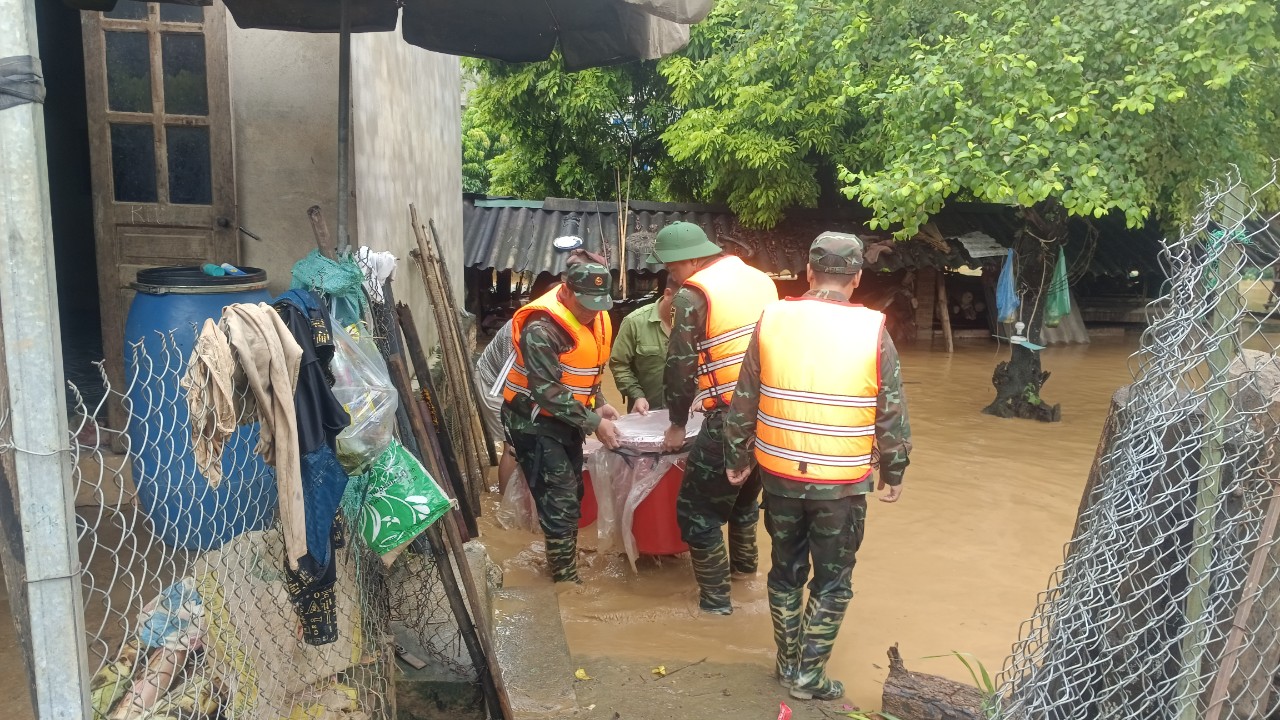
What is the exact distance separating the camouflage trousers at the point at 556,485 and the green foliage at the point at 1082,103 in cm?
410

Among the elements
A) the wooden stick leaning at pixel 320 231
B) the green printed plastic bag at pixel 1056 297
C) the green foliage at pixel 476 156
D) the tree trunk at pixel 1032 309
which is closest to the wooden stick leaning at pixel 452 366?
the wooden stick leaning at pixel 320 231

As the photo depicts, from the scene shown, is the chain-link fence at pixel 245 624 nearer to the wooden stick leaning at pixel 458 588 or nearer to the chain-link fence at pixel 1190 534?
the wooden stick leaning at pixel 458 588

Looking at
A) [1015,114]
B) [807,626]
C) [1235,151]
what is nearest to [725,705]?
[807,626]

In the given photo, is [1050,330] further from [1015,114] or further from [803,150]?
[1015,114]

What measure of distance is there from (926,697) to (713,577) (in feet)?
4.66

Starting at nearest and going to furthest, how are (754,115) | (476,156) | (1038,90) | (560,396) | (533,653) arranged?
(533,653) → (560,396) → (1038,90) → (754,115) → (476,156)

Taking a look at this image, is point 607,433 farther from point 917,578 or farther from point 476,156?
point 476,156

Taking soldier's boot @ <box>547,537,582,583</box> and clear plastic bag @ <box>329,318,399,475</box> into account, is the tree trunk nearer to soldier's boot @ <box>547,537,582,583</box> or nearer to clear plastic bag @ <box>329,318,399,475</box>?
soldier's boot @ <box>547,537,582,583</box>

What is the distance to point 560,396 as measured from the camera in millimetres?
4707

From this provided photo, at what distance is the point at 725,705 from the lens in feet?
12.4

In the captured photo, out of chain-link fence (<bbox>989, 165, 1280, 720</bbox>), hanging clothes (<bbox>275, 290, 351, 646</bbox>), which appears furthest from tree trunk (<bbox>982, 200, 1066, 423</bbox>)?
hanging clothes (<bbox>275, 290, 351, 646</bbox>)

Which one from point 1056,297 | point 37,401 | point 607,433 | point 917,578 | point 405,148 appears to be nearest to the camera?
point 37,401

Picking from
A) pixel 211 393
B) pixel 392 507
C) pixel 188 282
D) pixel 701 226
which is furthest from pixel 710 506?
pixel 701 226

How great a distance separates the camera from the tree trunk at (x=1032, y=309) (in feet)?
30.2
